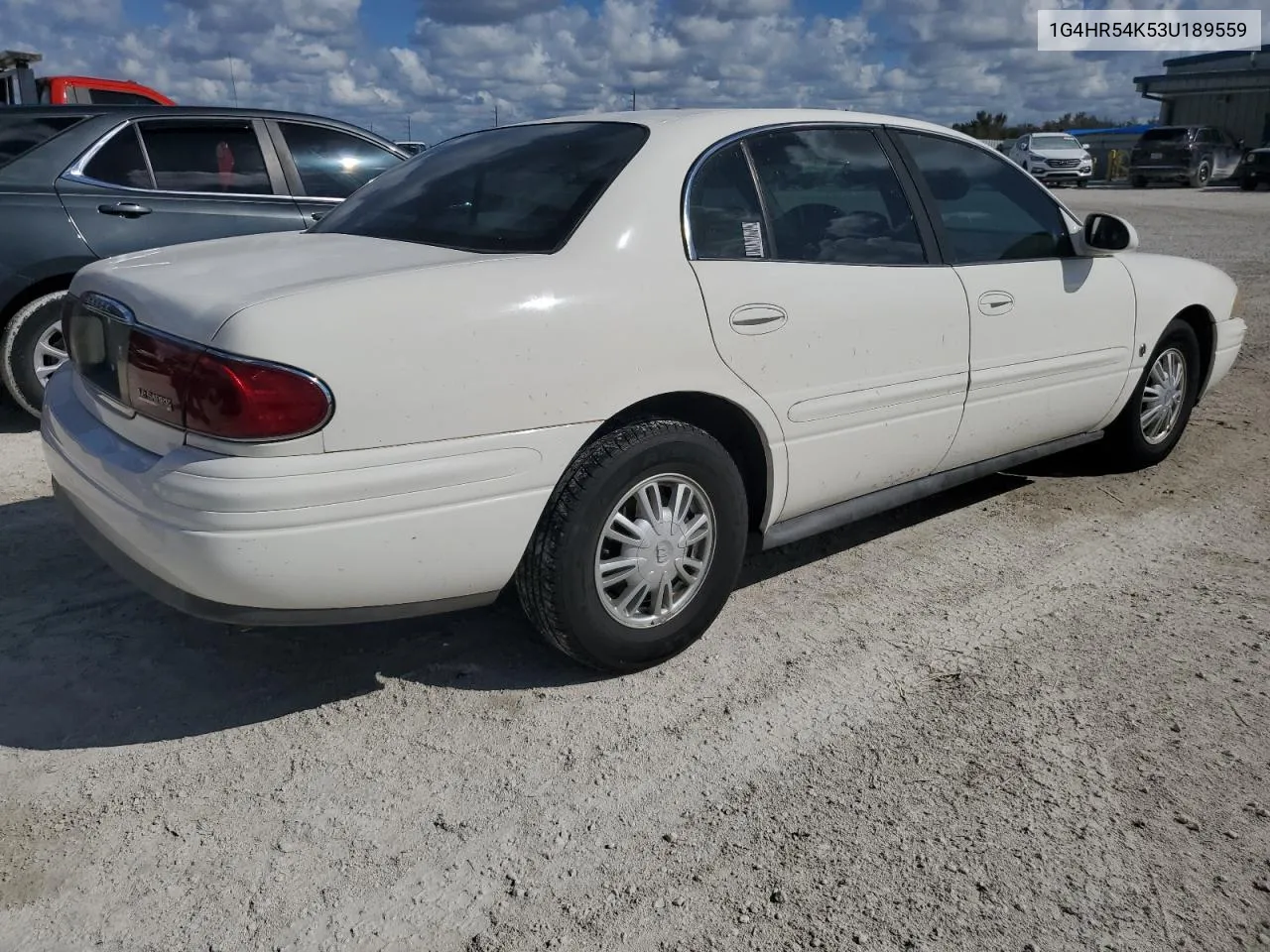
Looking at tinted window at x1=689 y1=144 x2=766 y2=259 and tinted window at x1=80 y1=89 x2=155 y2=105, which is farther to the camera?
tinted window at x1=80 y1=89 x2=155 y2=105

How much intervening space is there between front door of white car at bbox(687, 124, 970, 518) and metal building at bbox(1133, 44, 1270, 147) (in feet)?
142

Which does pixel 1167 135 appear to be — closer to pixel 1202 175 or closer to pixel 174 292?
pixel 1202 175

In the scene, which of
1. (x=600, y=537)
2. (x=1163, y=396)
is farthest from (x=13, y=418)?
(x=1163, y=396)

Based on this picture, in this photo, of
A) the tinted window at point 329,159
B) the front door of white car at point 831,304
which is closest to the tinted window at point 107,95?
the tinted window at point 329,159

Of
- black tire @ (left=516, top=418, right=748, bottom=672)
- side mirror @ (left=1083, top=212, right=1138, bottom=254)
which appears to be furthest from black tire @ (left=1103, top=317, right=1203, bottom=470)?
black tire @ (left=516, top=418, right=748, bottom=672)

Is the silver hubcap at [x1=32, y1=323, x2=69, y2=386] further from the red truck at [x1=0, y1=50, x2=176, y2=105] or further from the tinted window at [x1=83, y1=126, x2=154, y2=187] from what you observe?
the red truck at [x1=0, y1=50, x2=176, y2=105]

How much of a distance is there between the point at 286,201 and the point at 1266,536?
5.15 metres

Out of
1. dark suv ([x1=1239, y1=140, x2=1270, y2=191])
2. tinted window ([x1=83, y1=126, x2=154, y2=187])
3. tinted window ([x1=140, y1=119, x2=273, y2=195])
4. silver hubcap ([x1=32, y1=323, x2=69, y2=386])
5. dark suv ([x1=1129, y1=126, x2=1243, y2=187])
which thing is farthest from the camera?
dark suv ([x1=1129, y1=126, x2=1243, y2=187])

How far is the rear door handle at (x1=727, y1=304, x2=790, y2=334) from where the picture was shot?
3.16 metres

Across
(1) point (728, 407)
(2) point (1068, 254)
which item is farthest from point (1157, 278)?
(1) point (728, 407)

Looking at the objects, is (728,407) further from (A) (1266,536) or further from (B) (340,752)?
(A) (1266,536)

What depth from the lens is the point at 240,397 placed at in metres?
2.44

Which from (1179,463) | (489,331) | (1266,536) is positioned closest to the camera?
(489,331)

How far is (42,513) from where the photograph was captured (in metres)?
4.41
